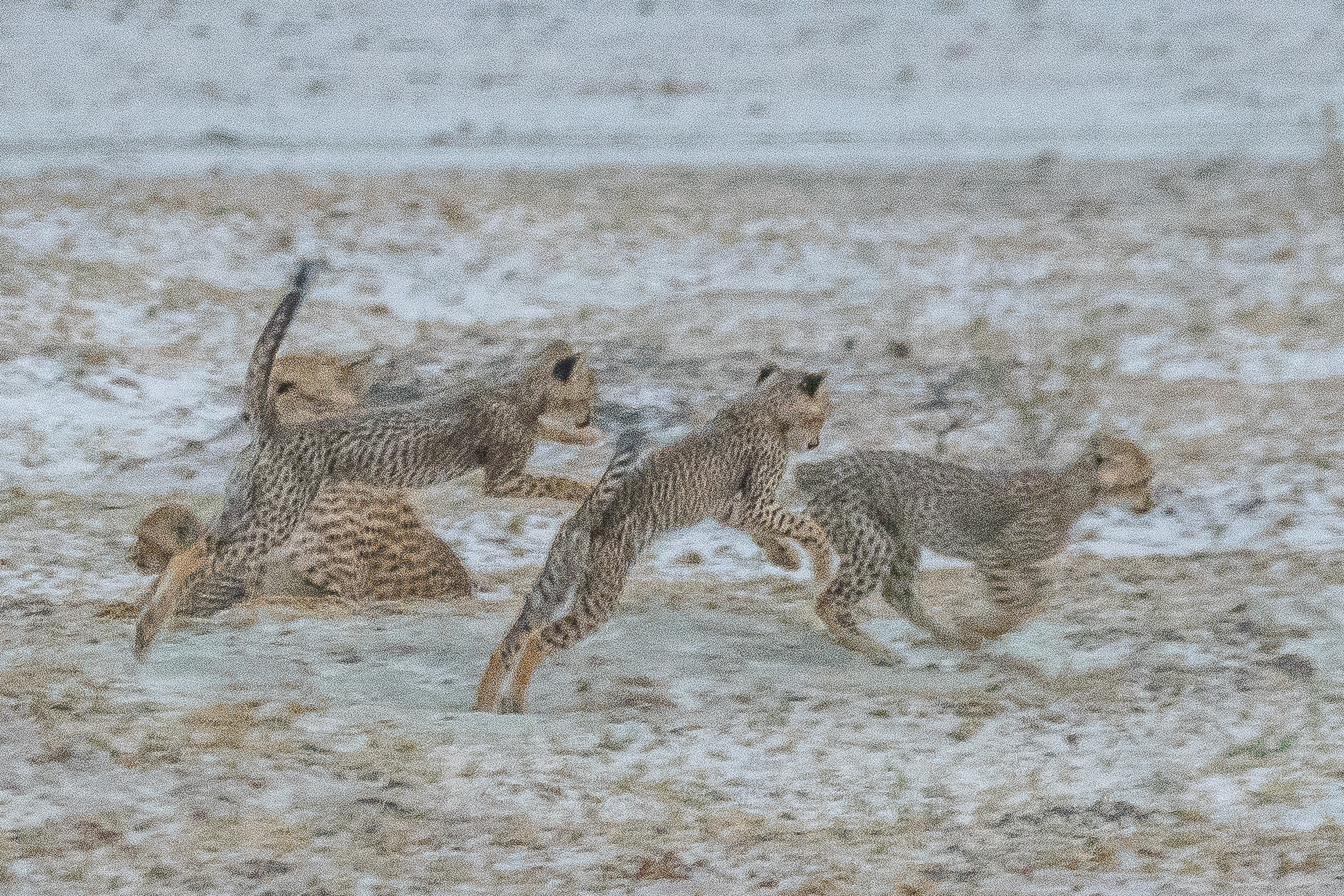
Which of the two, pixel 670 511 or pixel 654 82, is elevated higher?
pixel 654 82

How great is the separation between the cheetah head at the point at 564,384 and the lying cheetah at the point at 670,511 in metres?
0.33

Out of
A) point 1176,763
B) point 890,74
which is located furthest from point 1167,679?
→ point 890,74

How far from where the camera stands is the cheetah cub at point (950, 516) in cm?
394

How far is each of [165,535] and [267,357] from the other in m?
0.48

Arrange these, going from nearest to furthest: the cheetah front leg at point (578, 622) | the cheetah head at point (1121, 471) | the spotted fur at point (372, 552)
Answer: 1. the cheetah front leg at point (578, 622)
2. the cheetah head at point (1121, 471)
3. the spotted fur at point (372, 552)

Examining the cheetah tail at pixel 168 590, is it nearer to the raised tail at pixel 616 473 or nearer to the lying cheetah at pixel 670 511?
the lying cheetah at pixel 670 511

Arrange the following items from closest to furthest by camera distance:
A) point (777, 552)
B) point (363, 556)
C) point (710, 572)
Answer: point (777, 552) → point (363, 556) → point (710, 572)

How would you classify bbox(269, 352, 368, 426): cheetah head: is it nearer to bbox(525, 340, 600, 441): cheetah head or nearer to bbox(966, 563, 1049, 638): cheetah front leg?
bbox(525, 340, 600, 441): cheetah head

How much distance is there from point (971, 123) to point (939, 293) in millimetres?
1630

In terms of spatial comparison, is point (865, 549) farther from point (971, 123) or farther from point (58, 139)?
point (58, 139)

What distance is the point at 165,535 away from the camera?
379 cm

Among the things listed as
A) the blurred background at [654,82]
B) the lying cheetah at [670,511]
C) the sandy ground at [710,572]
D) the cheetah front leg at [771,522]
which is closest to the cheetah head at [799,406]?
the lying cheetah at [670,511]

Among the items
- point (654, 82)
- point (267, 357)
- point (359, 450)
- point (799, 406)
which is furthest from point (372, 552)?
point (654, 82)

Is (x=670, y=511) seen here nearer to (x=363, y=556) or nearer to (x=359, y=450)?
(x=359, y=450)
